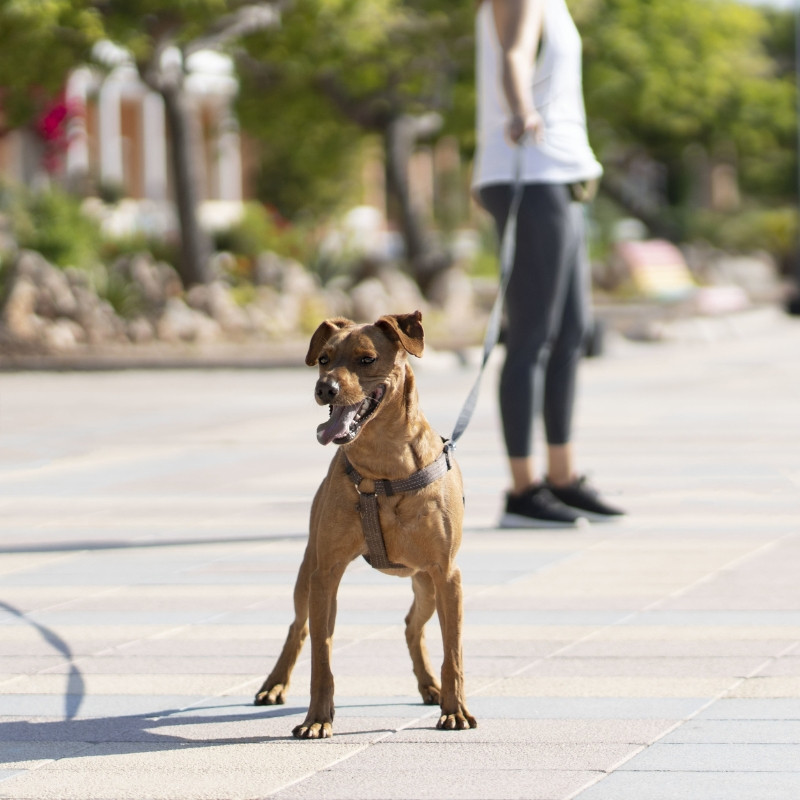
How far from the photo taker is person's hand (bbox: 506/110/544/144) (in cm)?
656

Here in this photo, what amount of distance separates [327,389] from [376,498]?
15.1 inches

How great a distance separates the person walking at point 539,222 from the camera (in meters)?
6.82

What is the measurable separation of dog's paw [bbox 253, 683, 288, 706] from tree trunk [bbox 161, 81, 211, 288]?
16937 mm

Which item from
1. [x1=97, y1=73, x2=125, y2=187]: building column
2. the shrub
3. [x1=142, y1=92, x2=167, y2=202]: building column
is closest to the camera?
the shrub

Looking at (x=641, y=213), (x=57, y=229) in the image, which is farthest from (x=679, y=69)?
(x=641, y=213)

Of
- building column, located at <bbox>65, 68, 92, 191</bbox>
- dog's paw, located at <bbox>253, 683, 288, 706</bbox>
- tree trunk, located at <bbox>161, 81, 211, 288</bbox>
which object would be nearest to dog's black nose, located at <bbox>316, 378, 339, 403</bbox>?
dog's paw, located at <bbox>253, 683, 288, 706</bbox>

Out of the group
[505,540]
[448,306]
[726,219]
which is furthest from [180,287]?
[726,219]

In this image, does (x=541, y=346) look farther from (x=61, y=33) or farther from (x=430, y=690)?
(x=61, y=33)

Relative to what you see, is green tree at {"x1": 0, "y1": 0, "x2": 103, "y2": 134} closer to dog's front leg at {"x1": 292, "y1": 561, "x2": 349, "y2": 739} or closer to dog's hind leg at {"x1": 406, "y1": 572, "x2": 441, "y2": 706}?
dog's hind leg at {"x1": 406, "y1": 572, "x2": 441, "y2": 706}

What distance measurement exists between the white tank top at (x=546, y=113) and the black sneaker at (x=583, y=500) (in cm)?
122

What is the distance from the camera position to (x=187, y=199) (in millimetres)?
21266

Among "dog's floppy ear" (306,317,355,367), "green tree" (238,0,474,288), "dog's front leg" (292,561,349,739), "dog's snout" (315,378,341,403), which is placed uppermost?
"green tree" (238,0,474,288)

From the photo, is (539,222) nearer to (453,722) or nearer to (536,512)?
(536,512)

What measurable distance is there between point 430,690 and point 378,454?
676mm
